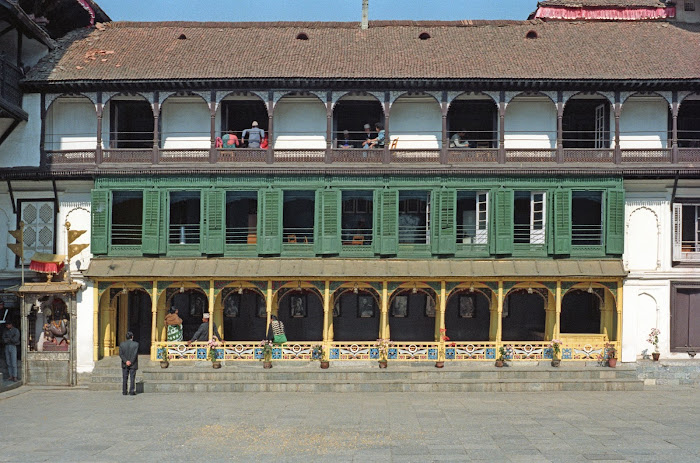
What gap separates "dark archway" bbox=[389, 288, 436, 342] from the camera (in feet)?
100.0

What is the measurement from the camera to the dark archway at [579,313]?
30.1 metres

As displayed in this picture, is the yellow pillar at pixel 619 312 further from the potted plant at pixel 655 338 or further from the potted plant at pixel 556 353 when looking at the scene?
the potted plant at pixel 556 353

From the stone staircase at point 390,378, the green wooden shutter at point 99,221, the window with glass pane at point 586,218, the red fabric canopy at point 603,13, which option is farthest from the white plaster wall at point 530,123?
the green wooden shutter at point 99,221

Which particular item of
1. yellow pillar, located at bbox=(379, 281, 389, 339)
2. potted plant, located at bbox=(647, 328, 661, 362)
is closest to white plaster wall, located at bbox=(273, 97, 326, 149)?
yellow pillar, located at bbox=(379, 281, 389, 339)

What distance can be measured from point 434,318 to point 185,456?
16.5 meters

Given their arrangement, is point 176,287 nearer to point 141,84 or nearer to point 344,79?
point 141,84

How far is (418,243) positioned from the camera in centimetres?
2852

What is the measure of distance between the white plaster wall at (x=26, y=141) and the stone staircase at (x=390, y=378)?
356 inches

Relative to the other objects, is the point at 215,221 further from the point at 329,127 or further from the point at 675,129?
the point at 675,129

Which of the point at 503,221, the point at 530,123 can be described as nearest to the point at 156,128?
the point at 503,221

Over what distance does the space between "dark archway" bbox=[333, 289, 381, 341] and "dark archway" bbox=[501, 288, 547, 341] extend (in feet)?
16.3

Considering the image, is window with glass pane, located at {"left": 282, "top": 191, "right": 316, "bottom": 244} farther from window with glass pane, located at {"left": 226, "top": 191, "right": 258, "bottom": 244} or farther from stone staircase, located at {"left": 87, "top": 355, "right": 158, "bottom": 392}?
stone staircase, located at {"left": 87, "top": 355, "right": 158, "bottom": 392}

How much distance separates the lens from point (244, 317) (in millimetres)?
30625

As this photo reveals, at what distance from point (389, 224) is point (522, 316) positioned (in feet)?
22.5
